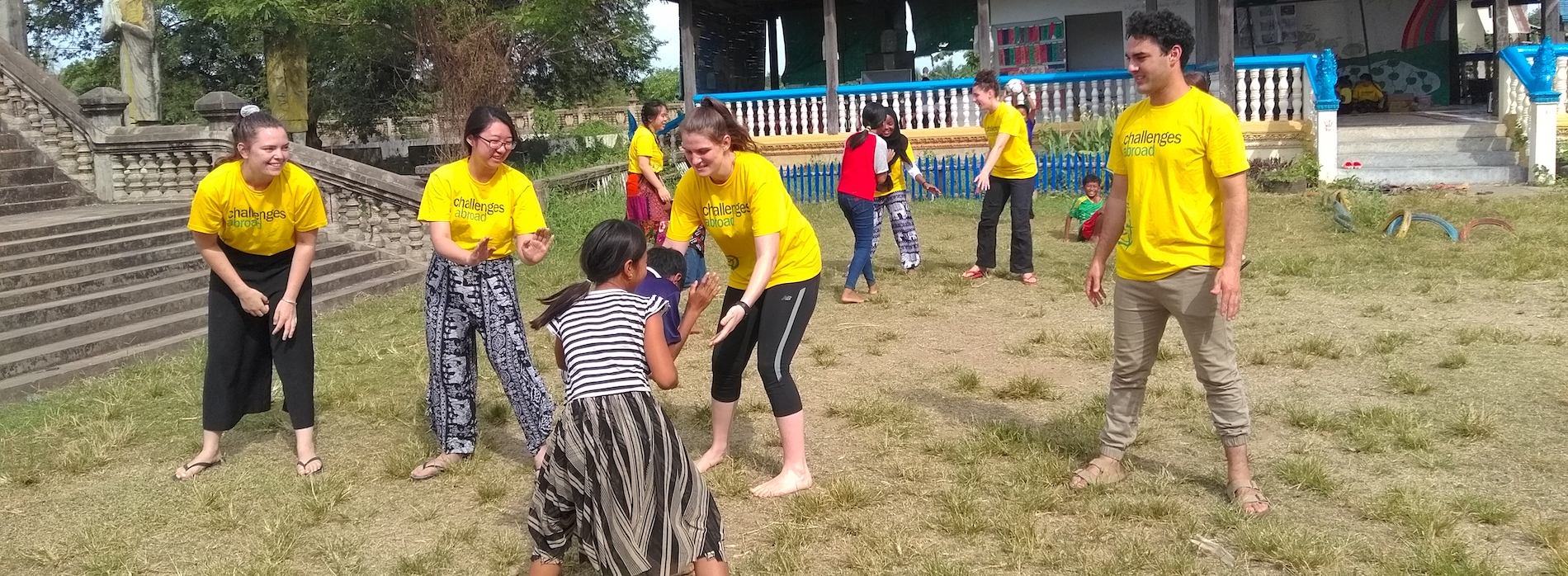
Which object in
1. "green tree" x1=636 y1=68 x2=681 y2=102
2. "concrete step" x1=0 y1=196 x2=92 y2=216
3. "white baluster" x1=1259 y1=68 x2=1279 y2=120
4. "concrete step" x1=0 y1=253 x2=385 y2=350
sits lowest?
"concrete step" x1=0 y1=253 x2=385 y2=350

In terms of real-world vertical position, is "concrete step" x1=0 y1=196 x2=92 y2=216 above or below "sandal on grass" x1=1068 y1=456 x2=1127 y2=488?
above

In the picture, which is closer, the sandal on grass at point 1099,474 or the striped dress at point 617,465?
the striped dress at point 617,465

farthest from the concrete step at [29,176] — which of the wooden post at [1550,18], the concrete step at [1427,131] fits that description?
the wooden post at [1550,18]

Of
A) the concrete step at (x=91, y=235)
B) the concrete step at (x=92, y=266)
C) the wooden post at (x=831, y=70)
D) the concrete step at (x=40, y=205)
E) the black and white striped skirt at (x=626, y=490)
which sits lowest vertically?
the black and white striped skirt at (x=626, y=490)

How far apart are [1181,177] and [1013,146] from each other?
5010 millimetres

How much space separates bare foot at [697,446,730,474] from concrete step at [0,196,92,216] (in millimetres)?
8490

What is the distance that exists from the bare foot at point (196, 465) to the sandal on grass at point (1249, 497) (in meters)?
4.53

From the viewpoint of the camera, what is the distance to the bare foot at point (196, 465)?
18.0 ft

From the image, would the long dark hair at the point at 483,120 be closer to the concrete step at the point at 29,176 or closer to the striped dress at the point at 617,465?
the striped dress at the point at 617,465

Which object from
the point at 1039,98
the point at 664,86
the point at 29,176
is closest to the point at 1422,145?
the point at 1039,98

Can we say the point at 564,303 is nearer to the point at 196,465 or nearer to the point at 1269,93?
the point at 196,465

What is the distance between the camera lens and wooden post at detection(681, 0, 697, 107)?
741 inches

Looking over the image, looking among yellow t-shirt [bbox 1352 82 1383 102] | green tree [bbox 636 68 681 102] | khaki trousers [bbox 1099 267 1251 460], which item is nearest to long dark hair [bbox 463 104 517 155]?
khaki trousers [bbox 1099 267 1251 460]

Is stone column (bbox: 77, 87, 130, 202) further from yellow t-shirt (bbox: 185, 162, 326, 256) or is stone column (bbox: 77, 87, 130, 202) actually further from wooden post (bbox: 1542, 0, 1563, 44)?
wooden post (bbox: 1542, 0, 1563, 44)
